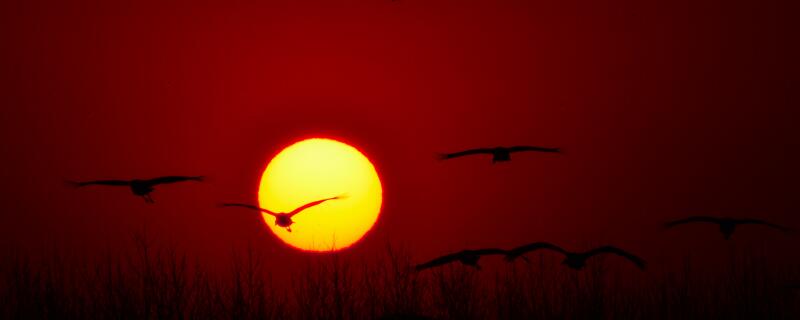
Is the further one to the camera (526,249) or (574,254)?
(574,254)

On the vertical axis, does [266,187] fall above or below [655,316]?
above

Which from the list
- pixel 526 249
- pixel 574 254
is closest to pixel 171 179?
pixel 526 249

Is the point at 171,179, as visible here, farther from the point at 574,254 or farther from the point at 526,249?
the point at 574,254

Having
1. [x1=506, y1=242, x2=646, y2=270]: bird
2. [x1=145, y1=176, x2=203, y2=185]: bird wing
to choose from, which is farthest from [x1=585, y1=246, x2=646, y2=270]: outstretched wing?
[x1=145, y1=176, x2=203, y2=185]: bird wing

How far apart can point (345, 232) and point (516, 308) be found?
21786 mm

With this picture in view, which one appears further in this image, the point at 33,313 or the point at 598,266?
the point at 33,313

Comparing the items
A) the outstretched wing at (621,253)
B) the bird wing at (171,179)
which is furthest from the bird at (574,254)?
the bird wing at (171,179)

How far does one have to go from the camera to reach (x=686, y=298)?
2319cm

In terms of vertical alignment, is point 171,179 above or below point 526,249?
above

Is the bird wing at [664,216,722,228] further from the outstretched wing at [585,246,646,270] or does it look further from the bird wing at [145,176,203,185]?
the bird wing at [145,176,203,185]

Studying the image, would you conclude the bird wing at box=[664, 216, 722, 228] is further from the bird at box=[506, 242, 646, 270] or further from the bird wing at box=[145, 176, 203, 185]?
the bird wing at box=[145, 176, 203, 185]

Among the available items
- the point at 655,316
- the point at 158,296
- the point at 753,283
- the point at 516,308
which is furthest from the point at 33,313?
the point at 753,283

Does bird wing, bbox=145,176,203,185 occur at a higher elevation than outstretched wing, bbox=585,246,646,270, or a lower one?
higher

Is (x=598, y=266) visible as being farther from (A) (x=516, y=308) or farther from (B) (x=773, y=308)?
(B) (x=773, y=308)
